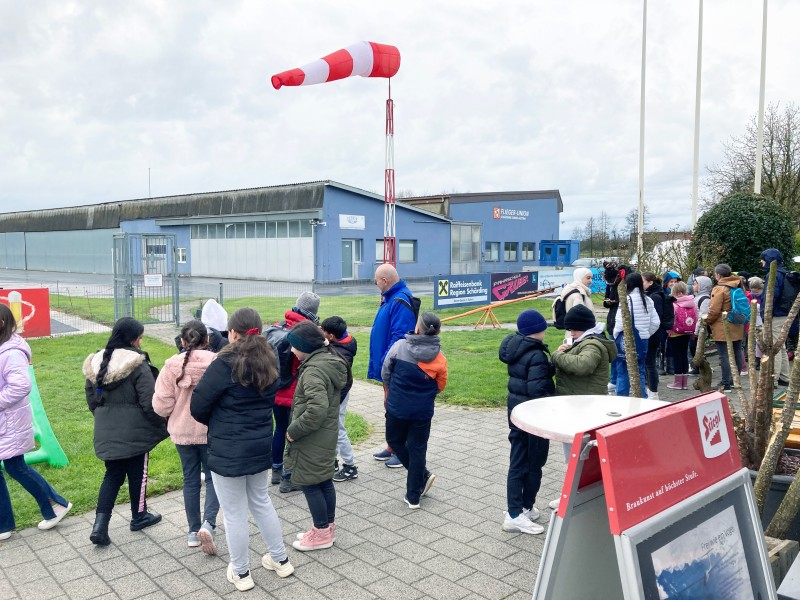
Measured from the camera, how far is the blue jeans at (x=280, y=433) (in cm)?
593

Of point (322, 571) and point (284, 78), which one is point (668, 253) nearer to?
point (284, 78)

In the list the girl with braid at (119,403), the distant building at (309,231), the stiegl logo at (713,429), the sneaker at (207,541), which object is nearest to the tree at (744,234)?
the stiegl logo at (713,429)

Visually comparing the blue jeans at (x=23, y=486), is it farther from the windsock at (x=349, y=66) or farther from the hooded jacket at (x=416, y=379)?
the windsock at (x=349, y=66)

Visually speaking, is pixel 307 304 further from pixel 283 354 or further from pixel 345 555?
pixel 345 555

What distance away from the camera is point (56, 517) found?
5191 millimetres

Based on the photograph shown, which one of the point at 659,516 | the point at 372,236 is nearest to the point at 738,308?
the point at 659,516

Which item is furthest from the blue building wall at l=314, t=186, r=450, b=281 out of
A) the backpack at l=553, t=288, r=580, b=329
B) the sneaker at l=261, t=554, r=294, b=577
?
the sneaker at l=261, t=554, r=294, b=577

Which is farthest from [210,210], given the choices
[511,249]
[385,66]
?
[385,66]

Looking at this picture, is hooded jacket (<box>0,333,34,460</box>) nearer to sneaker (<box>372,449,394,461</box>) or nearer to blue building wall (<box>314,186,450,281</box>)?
sneaker (<box>372,449,394,461</box>)

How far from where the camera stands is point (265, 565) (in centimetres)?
448

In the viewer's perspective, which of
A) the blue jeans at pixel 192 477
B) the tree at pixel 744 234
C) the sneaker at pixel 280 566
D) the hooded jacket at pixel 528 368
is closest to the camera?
the sneaker at pixel 280 566

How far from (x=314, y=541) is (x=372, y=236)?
114ft

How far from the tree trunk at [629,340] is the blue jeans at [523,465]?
0.84 meters

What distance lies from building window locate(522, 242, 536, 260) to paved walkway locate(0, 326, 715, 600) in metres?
46.2
